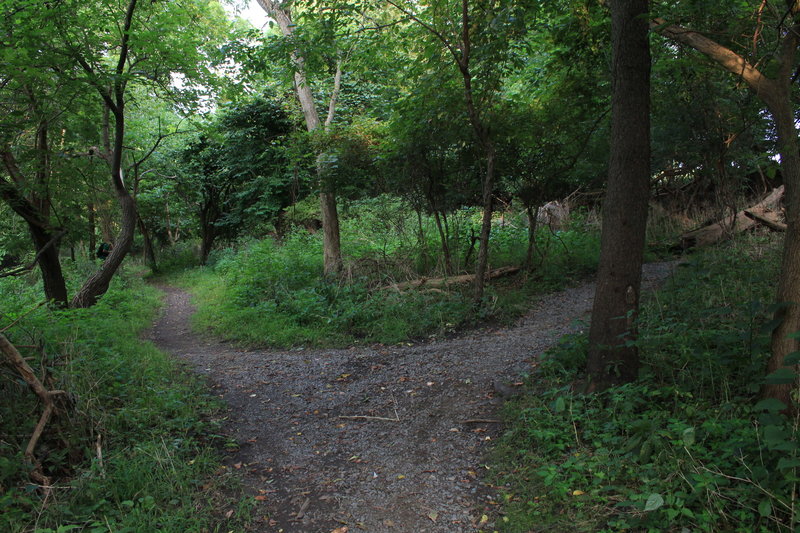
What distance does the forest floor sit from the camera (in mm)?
3188

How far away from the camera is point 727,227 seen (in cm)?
913

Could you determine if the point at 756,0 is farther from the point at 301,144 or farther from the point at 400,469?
the point at 301,144

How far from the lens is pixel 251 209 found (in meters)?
17.0

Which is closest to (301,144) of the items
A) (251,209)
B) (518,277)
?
(518,277)

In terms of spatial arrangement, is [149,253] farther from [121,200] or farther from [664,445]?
[664,445]

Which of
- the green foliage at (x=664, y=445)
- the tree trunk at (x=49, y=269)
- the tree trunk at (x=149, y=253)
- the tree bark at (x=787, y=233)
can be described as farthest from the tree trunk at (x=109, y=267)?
the tree trunk at (x=149, y=253)

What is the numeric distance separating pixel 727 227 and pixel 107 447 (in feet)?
34.9

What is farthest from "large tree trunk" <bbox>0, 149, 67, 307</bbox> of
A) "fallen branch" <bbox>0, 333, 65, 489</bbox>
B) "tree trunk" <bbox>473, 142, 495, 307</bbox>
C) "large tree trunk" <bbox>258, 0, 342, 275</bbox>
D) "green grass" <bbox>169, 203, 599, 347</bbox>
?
"tree trunk" <bbox>473, 142, 495, 307</bbox>

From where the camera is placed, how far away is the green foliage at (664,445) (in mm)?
2316

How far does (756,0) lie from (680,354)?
208 inches

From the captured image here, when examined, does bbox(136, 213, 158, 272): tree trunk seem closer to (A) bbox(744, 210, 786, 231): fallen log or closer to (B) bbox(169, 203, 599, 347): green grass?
(B) bbox(169, 203, 599, 347): green grass

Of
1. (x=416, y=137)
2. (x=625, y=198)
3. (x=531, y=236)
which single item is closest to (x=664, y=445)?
(x=625, y=198)

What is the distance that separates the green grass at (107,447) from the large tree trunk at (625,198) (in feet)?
10.6

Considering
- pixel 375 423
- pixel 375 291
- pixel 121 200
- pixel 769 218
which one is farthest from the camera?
pixel 121 200
